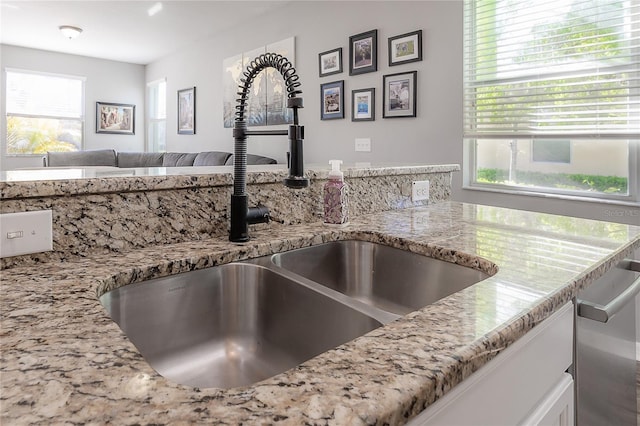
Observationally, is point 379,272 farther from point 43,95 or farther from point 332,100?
point 43,95

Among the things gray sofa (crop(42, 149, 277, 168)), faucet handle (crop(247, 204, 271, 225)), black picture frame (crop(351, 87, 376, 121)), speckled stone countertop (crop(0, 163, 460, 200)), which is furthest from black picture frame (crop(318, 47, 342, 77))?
faucet handle (crop(247, 204, 271, 225))

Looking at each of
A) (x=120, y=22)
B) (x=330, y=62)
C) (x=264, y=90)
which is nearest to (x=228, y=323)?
(x=330, y=62)

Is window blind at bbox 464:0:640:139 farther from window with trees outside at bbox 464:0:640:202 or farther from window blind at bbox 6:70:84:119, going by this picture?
window blind at bbox 6:70:84:119

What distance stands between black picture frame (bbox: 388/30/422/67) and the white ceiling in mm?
1658

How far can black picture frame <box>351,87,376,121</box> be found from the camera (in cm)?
344

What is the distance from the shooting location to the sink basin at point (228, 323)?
76 cm

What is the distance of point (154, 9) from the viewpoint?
447 centimetres

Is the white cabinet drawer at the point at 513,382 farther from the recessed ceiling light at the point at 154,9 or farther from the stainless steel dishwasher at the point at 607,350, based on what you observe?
the recessed ceiling light at the point at 154,9

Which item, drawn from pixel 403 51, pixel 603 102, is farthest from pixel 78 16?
pixel 603 102

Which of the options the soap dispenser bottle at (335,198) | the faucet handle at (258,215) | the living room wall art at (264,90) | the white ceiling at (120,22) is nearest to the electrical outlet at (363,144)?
the living room wall art at (264,90)

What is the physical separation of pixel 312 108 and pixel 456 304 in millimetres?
3658

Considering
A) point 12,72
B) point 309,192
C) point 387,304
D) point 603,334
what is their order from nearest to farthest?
1. point 603,334
2. point 387,304
3. point 309,192
4. point 12,72

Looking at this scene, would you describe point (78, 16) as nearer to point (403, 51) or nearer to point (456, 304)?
point (403, 51)

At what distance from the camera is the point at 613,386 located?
92 centimetres
